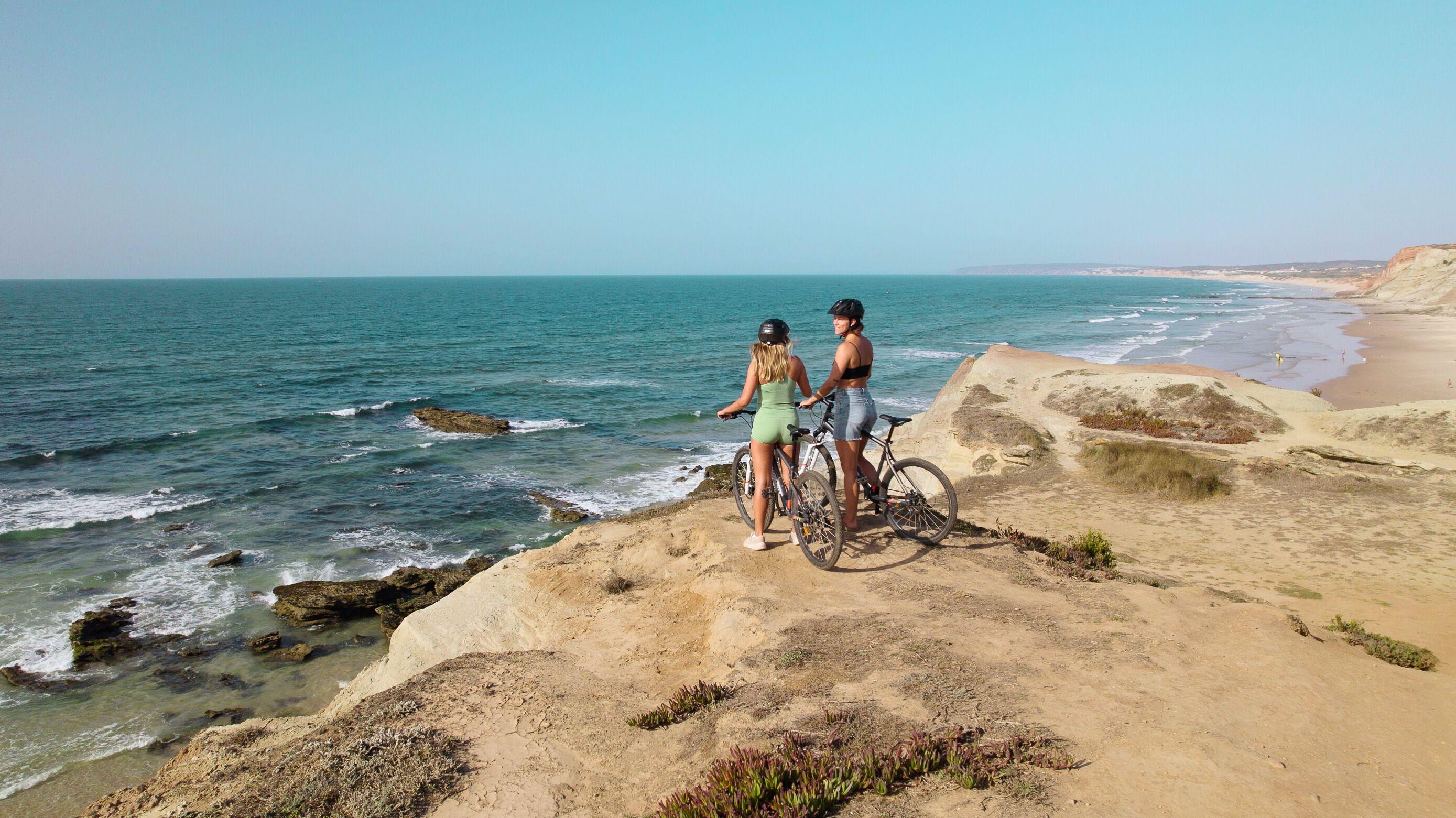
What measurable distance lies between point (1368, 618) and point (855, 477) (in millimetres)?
5950

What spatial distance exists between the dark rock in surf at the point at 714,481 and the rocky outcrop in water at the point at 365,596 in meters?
6.36

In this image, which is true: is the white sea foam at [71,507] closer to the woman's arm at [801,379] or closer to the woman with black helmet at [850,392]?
the woman's arm at [801,379]

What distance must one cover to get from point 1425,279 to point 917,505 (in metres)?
97.6

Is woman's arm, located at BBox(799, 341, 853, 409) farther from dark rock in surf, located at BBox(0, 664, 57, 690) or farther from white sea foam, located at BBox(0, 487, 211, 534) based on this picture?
white sea foam, located at BBox(0, 487, 211, 534)

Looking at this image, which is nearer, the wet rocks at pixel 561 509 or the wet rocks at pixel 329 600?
the wet rocks at pixel 329 600

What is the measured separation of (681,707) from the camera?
4828 millimetres

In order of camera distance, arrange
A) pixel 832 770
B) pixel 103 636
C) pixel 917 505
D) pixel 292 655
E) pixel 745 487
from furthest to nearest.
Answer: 1. pixel 103 636
2. pixel 292 655
3. pixel 745 487
4. pixel 917 505
5. pixel 832 770

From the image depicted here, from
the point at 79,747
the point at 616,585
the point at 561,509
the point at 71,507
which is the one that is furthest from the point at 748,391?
the point at 71,507

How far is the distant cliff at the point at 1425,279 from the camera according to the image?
68375mm

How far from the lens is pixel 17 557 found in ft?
50.1

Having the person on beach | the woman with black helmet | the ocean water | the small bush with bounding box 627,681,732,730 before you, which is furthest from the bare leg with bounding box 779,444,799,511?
the ocean water

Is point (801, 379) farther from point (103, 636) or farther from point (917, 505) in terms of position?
point (103, 636)

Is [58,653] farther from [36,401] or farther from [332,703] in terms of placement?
[36,401]

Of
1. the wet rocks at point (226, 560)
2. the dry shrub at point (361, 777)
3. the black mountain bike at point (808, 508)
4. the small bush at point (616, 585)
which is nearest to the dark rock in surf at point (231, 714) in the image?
the wet rocks at point (226, 560)
